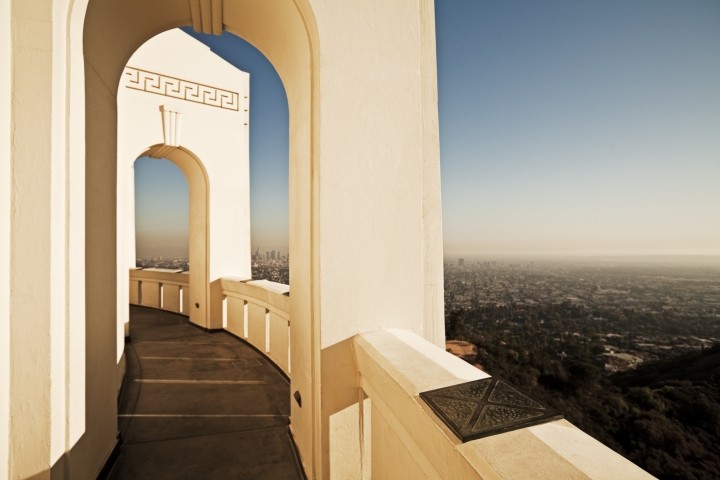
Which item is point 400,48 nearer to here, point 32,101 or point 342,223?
point 342,223

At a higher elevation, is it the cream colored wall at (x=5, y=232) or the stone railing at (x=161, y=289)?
the cream colored wall at (x=5, y=232)

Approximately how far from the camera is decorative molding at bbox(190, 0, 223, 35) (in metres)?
3.24

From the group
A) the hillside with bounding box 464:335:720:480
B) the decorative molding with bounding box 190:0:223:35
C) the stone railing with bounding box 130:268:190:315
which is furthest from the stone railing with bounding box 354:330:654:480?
the stone railing with bounding box 130:268:190:315

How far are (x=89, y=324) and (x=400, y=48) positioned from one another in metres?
3.27

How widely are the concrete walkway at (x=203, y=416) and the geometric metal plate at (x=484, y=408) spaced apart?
2.10 meters

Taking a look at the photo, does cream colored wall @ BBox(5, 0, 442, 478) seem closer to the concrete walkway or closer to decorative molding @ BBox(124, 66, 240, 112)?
the concrete walkway

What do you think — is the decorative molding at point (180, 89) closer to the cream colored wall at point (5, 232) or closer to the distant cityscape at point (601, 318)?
the cream colored wall at point (5, 232)

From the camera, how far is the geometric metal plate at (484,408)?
49.9 inches

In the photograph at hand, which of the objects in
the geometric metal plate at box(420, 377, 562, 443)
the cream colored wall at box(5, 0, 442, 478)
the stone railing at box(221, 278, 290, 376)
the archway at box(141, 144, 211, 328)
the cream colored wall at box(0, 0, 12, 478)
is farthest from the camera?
the archway at box(141, 144, 211, 328)

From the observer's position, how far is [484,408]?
1.40 m

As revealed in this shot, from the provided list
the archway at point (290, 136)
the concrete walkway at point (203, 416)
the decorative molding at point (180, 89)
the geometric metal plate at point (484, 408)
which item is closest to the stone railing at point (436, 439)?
the geometric metal plate at point (484, 408)

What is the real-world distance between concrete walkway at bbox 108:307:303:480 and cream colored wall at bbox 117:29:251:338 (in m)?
2.27

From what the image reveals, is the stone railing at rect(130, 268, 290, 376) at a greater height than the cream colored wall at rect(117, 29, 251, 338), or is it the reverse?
the cream colored wall at rect(117, 29, 251, 338)

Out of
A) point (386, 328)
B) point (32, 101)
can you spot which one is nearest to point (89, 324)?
point (32, 101)
